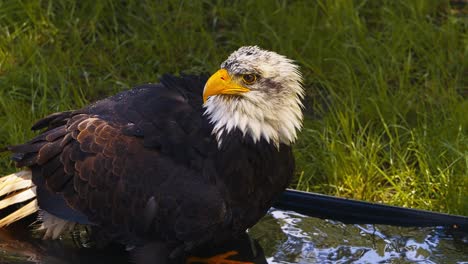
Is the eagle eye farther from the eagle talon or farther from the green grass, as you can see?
the green grass

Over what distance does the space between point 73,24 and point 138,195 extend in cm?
256

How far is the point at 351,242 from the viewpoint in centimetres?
486

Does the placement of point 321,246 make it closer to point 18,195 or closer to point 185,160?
point 185,160

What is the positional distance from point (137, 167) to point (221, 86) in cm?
52

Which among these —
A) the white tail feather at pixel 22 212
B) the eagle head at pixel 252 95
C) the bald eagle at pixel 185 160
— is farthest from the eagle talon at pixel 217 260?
the white tail feather at pixel 22 212

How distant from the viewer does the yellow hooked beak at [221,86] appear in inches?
174

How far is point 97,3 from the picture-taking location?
22.3 feet

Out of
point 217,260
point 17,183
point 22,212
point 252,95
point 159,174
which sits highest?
point 252,95

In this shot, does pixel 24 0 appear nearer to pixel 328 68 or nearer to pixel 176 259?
pixel 328 68

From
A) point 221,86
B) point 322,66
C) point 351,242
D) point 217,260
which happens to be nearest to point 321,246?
point 351,242

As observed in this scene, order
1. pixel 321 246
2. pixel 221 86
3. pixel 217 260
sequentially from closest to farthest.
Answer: pixel 221 86
pixel 217 260
pixel 321 246

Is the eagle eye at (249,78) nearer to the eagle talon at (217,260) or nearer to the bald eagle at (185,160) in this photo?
the bald eagle at (185,160)

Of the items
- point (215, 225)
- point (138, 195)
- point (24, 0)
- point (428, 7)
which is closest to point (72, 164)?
point (138, 195)

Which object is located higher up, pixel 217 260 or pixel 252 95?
pixel 252 95
